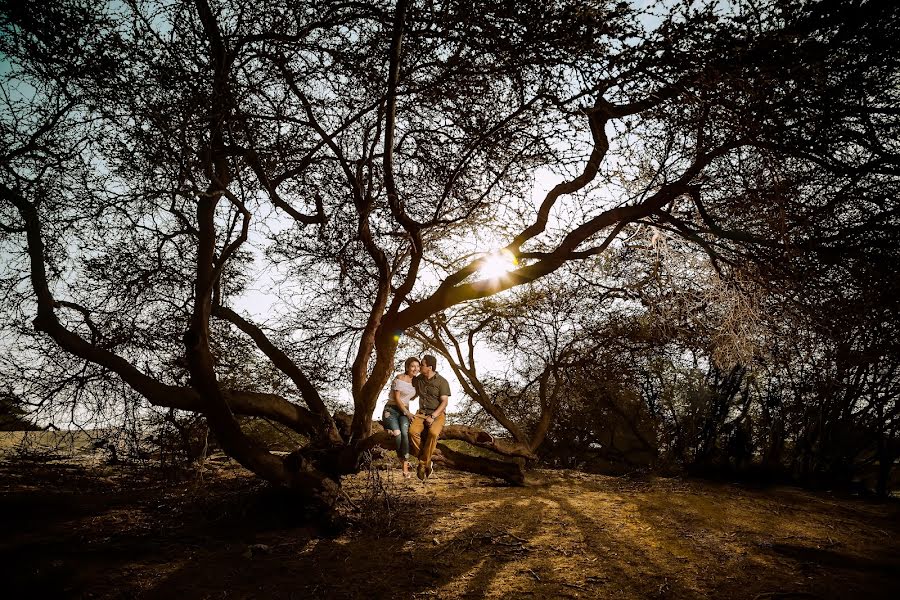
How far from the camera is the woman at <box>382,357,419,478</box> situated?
5629 millimetres

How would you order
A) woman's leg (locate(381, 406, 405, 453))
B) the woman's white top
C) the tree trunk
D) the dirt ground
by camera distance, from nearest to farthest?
1. the dirt ground
2. woman's leg (locate(381, 406, 405, 453))
3. the woman's white top
4. the tree trunk

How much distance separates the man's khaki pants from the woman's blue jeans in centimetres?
16

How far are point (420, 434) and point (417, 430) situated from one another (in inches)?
5.5

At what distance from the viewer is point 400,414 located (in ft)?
18.9

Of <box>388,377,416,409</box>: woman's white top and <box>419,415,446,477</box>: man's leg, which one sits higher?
<box>388,377,416,409</box>: woman's white top

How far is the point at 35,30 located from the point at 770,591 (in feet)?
25.5

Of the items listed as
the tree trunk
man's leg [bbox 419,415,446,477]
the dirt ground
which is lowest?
the dirt ground

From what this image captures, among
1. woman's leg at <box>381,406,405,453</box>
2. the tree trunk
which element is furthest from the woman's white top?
the tree trunk

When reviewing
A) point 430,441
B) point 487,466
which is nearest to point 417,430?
point 430,441

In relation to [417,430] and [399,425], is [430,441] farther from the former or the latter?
[399,425]

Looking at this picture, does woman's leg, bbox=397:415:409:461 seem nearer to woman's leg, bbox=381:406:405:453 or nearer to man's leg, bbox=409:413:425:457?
woman's leg, bbox=381:406:405:453

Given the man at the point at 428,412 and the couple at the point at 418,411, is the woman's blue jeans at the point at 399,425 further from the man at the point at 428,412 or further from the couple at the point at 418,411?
the man at the point at 428,412

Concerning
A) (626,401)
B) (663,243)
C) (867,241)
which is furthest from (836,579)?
(626,401)

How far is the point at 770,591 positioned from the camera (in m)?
3.61
